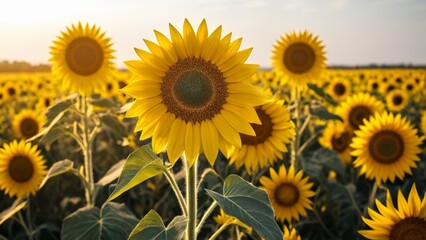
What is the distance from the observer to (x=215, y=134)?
2547mm

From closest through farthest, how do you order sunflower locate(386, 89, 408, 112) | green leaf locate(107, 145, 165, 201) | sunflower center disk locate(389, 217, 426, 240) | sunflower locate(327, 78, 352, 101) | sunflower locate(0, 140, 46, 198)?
green leaf locate(107, 145, 165, 201) → sunflower center disk locate(389, 217, 426, 240) → sunflower locate(0, 140, 46, 198) → sunflower locate(327, 78, 352, 101) → sunflower locate(386, 89, 408, 112)

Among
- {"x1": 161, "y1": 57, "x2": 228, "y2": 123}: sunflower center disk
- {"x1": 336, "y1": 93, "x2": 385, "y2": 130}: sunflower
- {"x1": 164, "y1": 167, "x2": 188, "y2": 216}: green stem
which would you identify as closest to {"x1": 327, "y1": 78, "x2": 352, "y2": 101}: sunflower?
{"x1": 336, "y1": 93, "x2": 385, "y2": 130}: sunflower

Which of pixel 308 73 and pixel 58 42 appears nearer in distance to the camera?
pixel 58 42

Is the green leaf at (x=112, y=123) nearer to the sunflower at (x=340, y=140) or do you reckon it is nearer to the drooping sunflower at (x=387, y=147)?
the drooping sunflower at (x=387, y=147)

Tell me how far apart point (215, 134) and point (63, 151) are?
577 cm

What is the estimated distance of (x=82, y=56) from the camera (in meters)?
5.08

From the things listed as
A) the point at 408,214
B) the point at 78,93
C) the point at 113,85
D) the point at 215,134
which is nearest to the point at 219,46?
the point at 215,134

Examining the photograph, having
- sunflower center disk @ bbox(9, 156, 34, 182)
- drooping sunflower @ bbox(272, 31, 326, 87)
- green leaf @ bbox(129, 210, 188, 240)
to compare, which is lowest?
sunflower center disk @ bbox(9, 156, 34, 182)

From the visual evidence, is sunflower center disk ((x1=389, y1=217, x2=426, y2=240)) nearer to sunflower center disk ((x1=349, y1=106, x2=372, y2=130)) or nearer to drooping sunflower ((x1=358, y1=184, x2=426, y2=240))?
drooping sunflower ((x1=358, y1=184, x2=426, y2=240))

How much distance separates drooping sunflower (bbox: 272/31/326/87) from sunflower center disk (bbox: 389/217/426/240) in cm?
340

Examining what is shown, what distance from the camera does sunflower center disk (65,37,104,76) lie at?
505 centimetres

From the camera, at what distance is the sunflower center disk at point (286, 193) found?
450cm

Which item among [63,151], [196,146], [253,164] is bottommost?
[63,151]

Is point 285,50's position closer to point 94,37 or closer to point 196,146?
point 94,37
